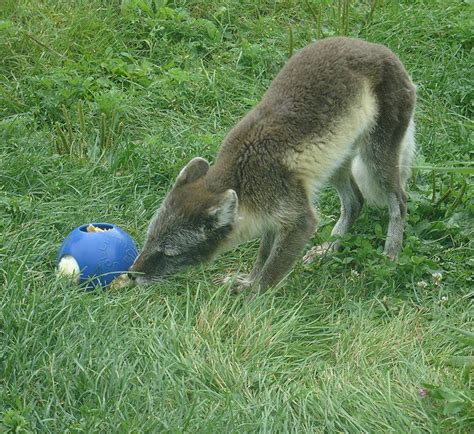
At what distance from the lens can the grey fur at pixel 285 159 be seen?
21.7ft

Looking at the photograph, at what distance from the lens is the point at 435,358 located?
19.3 feet

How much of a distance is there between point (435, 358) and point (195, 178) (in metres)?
2.09

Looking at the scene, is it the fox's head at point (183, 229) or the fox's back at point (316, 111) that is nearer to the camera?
the fox's head at point (183, 229)

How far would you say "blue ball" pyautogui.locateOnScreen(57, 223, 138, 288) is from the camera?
6.38 meters

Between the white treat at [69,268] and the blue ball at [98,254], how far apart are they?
0.03 meters

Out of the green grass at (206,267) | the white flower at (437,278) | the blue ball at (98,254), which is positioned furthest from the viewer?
the white flower at (437,278)

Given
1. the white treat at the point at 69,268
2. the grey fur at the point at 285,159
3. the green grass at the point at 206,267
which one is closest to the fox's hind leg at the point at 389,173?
the grey fur at the point at 285,159

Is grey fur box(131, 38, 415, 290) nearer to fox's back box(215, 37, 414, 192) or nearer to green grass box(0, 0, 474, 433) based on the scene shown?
fox's back box(215, 37, 414, 192)

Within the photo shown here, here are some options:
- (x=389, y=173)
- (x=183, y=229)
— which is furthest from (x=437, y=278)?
(x=183, y=229)

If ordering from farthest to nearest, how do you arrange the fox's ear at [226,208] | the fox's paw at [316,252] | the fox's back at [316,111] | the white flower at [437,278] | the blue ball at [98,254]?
the fox's paw at [316,252] < the white flower at [437,278] < the fox's back at [316,111] < the fox's ear at [226,208] < the blue ball at [98,254]

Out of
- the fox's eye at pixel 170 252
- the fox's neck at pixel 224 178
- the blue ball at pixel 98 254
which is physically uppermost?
the fox's neck at pixel 224 178

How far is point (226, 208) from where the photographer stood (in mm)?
6527

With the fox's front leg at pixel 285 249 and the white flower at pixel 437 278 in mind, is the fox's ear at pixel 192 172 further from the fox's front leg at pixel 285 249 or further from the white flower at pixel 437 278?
the white flower at pixel 437 278

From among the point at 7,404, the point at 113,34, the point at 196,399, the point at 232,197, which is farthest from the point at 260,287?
the point at 113,34
